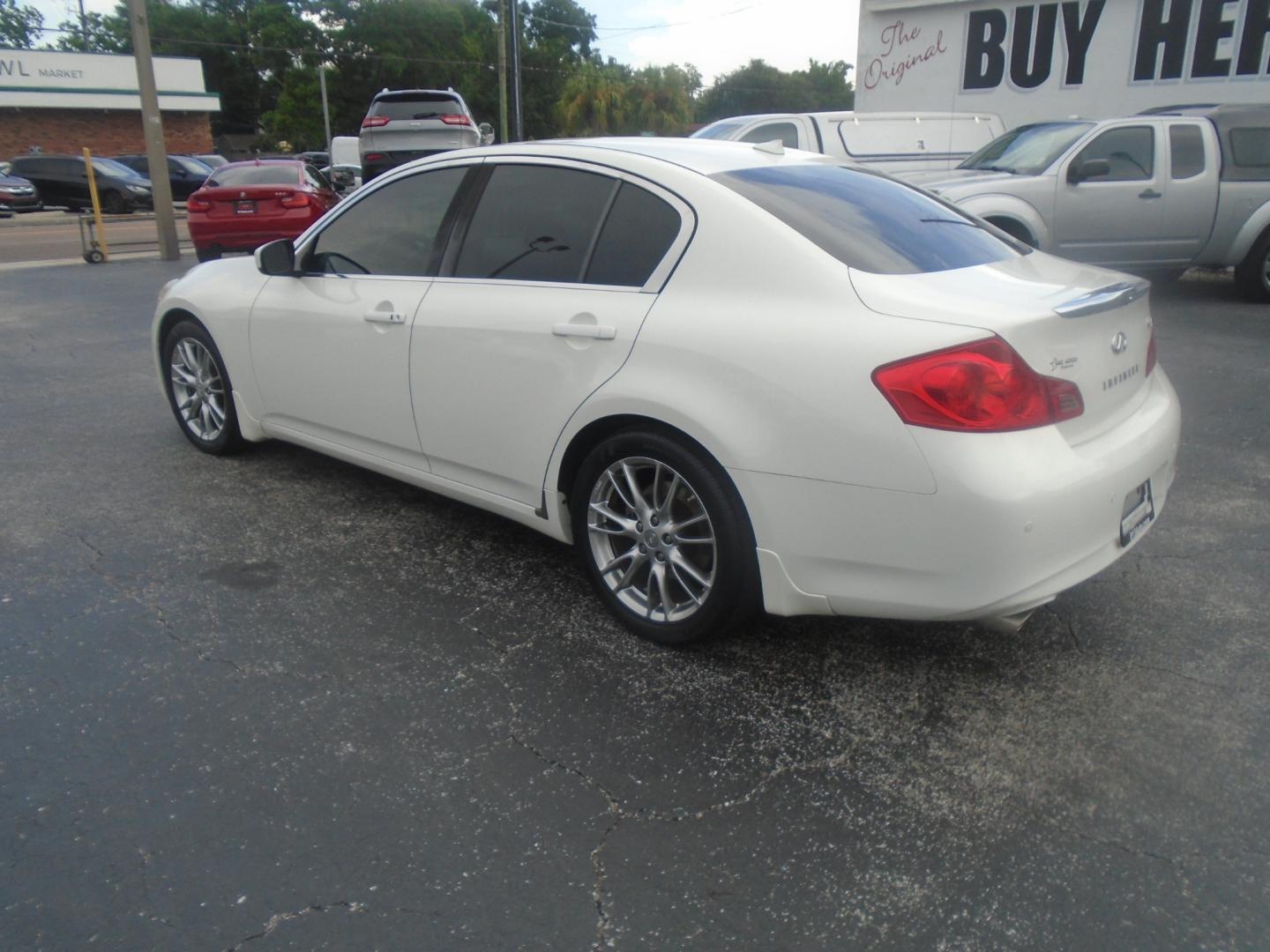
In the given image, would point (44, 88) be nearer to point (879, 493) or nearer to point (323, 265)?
point (323, 265)

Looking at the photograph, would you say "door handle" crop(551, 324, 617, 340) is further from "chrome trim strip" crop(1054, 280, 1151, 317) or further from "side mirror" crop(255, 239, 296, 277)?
"side mirror" crop(255, 239, 296, 277)

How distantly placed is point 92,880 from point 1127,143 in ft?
36.0

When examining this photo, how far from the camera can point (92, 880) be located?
7.71 feet

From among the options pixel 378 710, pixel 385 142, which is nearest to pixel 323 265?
pixel 378 710

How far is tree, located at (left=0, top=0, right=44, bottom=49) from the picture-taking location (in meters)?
75.3

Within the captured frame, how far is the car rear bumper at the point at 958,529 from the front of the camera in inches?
106

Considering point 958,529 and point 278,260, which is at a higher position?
point 278,260

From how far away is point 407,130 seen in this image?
18141mm

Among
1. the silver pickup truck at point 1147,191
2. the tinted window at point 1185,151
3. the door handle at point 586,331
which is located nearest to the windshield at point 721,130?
the silver pickup truck at point 1147,191

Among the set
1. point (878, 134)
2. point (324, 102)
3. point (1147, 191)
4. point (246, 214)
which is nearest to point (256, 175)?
point (246, 214)

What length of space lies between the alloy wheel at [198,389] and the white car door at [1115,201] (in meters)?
8.08

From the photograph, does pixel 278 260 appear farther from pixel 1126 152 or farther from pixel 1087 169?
pixel 1126 152

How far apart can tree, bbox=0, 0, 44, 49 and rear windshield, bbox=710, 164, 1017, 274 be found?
292 feet

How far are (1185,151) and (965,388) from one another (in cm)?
944
